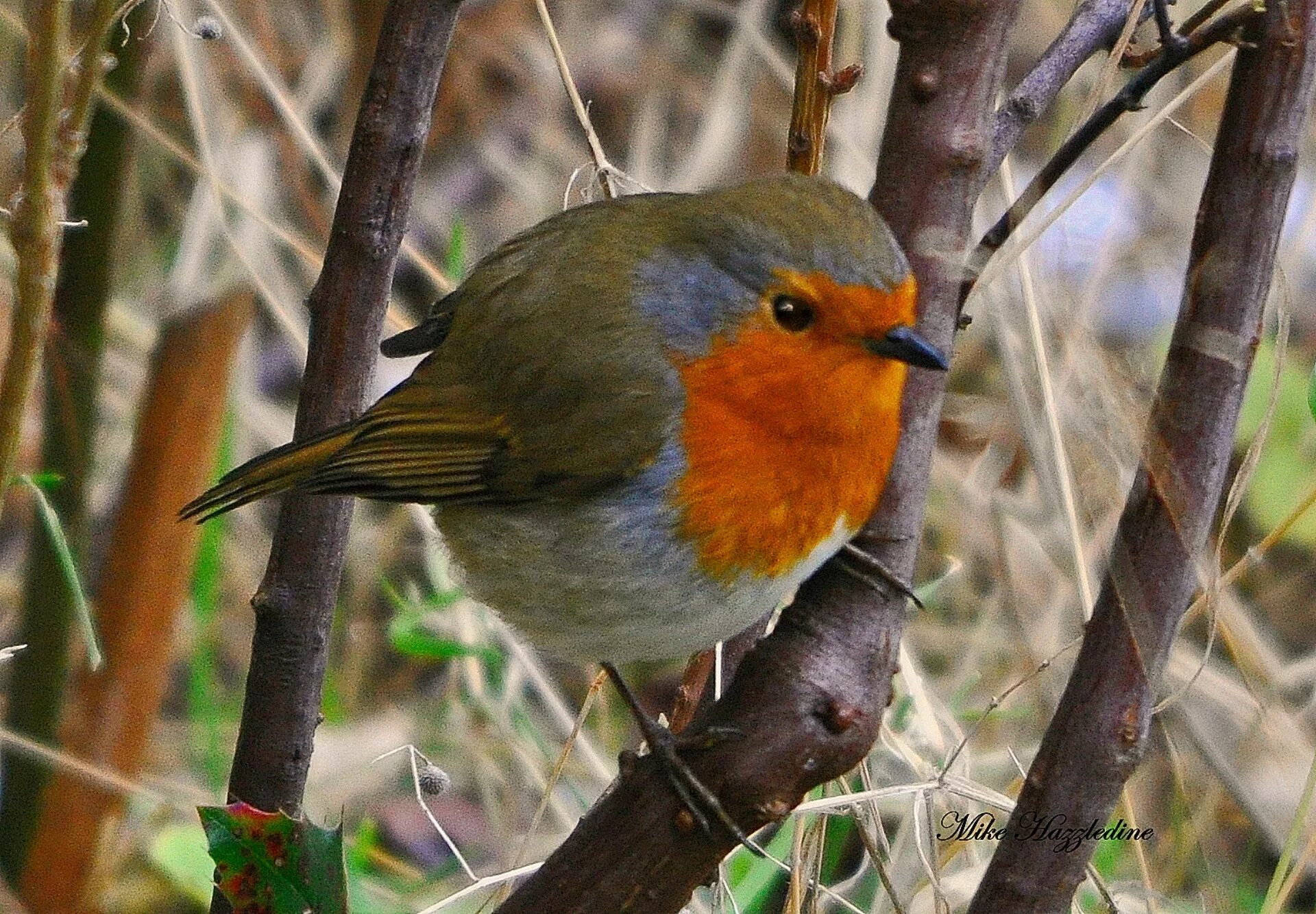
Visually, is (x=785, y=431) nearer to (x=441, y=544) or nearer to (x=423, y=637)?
(x=441, y=544)

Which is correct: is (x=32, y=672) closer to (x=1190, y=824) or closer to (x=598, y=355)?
(x=598, y=355)

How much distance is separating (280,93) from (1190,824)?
2.17 m

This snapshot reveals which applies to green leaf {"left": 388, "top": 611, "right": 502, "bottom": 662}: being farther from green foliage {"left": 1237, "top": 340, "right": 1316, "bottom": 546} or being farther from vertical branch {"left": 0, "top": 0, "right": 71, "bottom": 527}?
green foliage {"left": 1237, "top": 340, "right": 1316, "bottom": 546}

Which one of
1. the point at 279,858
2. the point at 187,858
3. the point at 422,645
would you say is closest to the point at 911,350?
the point at 279,858

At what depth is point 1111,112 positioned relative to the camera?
158 cm

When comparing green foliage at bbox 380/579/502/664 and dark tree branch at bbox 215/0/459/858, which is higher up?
dark tree branch at bbox 215/0/459/858

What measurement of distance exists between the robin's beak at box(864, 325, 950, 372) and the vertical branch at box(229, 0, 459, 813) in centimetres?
61

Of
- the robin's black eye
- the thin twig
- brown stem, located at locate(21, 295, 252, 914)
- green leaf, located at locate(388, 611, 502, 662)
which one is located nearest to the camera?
the robin's black eye

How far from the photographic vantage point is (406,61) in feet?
6.20

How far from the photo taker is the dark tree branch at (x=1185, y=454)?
1.46m

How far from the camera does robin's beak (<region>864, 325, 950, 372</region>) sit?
1.73 metres

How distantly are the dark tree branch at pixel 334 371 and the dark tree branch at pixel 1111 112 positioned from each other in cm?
71

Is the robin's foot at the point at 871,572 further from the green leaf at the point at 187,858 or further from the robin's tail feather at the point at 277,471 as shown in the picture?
the green leaf at the point at 187,858

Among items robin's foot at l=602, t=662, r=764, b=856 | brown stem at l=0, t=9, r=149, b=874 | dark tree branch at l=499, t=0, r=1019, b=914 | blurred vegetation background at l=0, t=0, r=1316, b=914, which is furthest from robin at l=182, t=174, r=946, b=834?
brown stem at l=0, t=9, r=149, b=874
